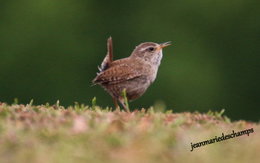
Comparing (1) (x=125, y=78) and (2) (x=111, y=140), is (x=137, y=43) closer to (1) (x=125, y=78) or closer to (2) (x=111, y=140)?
(1) (x=125, y=78)

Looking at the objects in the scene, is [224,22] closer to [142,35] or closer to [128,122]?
[142,35]

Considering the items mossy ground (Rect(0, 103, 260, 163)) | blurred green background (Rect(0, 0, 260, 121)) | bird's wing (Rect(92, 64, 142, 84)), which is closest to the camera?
mossy ground (Rect(0, 103, 260, 163))

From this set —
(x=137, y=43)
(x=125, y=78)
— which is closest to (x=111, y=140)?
(x=125, y=78)

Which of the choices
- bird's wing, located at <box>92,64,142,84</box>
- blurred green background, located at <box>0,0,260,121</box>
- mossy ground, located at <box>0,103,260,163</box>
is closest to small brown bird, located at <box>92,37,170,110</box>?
bird's wing, located at <box>92,64,142,84</box>

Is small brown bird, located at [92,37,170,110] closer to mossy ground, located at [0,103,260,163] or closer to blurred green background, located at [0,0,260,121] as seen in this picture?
mossy ground, located at [0,103,260,163]

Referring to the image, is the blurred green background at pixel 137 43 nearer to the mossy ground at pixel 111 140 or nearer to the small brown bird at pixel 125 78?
the small brown bird at pixel 125 78

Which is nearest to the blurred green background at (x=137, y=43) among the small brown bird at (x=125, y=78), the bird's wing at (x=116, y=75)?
the small brown bird at (x=125, y=78)

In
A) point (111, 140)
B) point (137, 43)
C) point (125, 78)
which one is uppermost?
point (137, 43)

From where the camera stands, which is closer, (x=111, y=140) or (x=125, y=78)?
(x=111, y=140)
